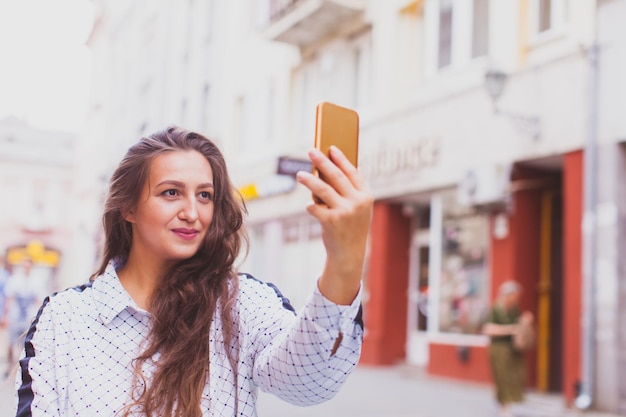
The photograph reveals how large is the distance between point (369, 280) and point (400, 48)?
167 inches

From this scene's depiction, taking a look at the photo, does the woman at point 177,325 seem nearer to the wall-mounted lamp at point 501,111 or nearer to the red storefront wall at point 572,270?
the red storefront wall at point 572,270

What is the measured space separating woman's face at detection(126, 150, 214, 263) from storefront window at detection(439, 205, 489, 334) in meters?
11.8

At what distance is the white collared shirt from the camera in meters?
1.75

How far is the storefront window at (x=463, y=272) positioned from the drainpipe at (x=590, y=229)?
2780 mm

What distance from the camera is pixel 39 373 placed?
6.09 ft

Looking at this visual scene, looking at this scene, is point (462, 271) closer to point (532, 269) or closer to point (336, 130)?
point (532, 269)

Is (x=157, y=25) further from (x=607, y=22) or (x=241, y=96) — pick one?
(x=607, y=22)

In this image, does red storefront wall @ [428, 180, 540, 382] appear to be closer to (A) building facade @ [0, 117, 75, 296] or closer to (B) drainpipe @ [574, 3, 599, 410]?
(B) drainpipe @ [574, 3, 599, 410]

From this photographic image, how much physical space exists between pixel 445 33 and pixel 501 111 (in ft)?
11.1

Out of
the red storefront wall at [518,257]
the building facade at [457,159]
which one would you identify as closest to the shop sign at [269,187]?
the building facade at [457,159]

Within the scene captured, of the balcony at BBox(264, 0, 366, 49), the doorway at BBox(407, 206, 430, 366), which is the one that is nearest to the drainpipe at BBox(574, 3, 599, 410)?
the doorway at BBox(407, 206, 430, 366)

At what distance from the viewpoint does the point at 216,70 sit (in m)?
23.7

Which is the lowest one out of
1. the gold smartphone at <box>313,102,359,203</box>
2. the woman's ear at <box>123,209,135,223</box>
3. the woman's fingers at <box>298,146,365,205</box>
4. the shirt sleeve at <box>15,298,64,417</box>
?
the shirt sleeve at <box>15,298,64,417</box>

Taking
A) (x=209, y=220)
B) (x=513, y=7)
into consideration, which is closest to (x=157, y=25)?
(x=513, y=7)
